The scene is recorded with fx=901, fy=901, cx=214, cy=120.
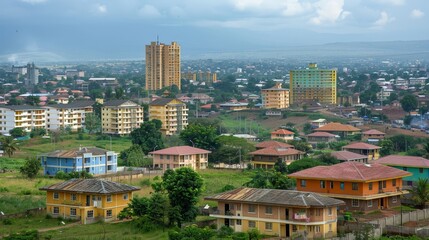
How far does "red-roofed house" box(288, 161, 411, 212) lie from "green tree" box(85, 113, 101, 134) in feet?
128

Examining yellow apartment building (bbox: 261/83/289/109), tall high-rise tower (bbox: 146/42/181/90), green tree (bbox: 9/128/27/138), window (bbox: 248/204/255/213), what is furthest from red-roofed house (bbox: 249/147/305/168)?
tall high-rise tower (bbox: 146/42/181/90)

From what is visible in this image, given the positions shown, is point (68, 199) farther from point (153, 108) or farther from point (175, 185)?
point (153, 108)

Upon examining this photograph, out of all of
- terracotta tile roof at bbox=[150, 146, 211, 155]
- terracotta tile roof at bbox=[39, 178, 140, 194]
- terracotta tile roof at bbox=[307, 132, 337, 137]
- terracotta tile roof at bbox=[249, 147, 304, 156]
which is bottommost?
terracotta tile roof at bbox=[307, 132, 337, 137]

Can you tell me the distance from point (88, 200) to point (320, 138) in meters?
39.5

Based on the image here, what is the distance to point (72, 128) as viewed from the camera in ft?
247

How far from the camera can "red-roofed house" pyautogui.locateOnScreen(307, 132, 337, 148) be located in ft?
228

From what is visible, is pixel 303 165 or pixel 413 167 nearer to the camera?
pixel 413 167

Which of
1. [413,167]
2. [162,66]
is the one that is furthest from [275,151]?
[162,66]

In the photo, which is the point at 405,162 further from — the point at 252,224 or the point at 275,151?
the point at 252,224

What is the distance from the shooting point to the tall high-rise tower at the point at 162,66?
127 meters

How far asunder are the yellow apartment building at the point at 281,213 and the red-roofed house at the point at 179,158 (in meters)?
20.8

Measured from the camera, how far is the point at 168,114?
75750 mm

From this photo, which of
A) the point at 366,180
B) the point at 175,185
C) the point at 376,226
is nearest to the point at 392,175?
the point at 366,180

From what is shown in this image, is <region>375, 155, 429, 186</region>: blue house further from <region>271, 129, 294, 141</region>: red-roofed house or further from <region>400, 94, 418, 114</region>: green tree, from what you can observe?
<region>400, 94, 418, 114</region>: green tree
